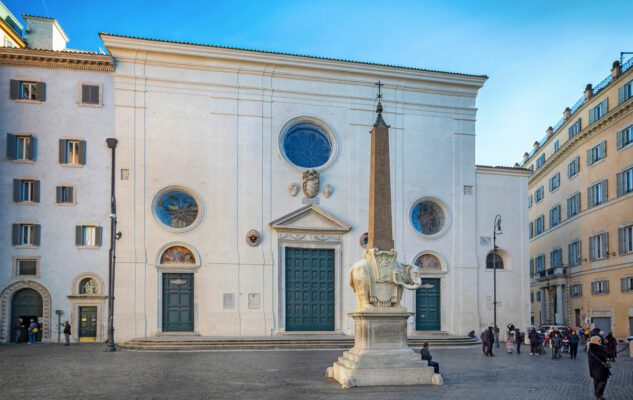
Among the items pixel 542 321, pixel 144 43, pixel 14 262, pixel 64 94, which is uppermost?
pixel 144 43

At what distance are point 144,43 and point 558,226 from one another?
30.4 meters

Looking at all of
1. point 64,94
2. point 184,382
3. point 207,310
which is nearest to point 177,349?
point 207,310

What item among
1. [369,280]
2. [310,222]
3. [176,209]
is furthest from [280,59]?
[369,280]

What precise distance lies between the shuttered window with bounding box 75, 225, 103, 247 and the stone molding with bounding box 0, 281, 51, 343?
8.37ft

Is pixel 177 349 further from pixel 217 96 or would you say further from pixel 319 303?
pixel 217 96

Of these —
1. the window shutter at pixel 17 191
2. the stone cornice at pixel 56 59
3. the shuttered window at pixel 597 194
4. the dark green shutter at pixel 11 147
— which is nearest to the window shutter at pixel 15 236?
the window shutter at pixel 17 191

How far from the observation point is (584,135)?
1613 inches

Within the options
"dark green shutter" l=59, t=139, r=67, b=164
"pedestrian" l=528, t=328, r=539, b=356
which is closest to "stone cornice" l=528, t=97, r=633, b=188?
"pedestrian" l=528, t=328, r=539, b=356

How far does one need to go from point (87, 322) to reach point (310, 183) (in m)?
11.8

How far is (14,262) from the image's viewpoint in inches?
1137

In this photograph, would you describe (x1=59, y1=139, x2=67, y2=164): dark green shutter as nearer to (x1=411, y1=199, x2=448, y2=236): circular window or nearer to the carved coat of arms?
the carved coat of arms

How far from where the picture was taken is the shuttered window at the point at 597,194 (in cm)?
3738

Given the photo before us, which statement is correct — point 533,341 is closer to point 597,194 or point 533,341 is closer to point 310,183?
point 310,183

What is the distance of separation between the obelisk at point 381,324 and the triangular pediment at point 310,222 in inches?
579
